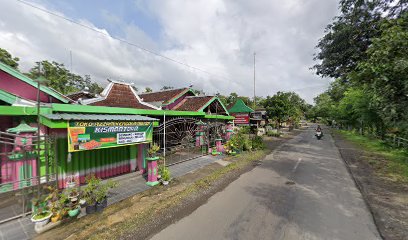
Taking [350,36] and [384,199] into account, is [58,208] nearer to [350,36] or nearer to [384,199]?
[384,199]

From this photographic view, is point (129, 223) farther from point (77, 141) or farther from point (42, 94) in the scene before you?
point (42, 94)

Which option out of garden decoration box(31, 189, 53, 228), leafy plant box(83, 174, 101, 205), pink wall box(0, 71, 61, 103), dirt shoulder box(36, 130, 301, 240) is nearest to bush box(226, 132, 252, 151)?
dirt shoulder box(36, 130, 301, 240)

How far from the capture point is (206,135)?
538 inches

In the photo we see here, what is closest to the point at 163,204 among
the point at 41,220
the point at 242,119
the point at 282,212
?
the point at 41,220

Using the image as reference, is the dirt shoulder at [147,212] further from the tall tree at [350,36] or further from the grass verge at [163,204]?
the tall tree at [350,36]

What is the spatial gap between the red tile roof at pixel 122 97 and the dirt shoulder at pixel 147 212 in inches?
267

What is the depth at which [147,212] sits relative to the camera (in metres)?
5.25

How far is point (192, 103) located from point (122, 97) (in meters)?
5.76

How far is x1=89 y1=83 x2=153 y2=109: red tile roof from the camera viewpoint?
464 inches

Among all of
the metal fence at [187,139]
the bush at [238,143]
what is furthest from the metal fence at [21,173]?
the bush at [238,143]

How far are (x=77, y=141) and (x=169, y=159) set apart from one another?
6.08 meters

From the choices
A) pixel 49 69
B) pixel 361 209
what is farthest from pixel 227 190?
pixel 49 69

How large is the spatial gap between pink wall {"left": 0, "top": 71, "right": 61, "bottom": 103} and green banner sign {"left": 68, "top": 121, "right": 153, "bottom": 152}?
313 centimetres

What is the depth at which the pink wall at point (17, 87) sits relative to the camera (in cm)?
648
